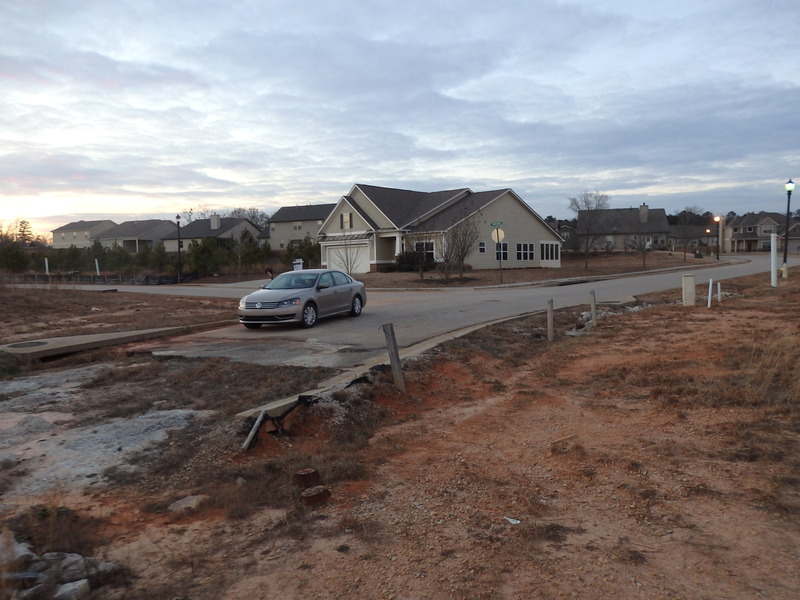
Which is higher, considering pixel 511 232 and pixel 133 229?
pixel 133 229

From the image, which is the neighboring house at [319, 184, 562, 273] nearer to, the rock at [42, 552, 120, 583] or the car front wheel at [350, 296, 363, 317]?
the car front wheel at [350, 296, 363, 317]

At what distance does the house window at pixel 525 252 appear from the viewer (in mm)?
47750

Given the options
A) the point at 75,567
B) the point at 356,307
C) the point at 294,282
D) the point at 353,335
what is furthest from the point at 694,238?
the point at 75,567

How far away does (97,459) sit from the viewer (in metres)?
5.76

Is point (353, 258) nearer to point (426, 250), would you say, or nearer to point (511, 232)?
point (426, 250)

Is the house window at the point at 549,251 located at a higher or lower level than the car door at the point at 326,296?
higher

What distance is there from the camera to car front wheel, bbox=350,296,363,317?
1727 centimetres

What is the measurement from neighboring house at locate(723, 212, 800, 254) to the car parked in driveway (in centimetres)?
10234

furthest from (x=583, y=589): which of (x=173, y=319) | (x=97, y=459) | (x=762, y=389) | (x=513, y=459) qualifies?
(x=173, y=319)

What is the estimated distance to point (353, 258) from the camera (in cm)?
4531

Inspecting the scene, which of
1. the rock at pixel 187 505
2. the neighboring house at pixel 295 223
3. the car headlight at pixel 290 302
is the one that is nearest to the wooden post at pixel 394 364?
the rock at pixel 187 505

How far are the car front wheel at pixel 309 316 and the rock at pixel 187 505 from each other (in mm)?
10086

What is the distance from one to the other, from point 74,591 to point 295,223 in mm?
77108

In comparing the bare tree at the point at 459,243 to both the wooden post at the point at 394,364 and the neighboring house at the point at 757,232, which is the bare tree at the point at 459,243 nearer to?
the wooden post at the point at 394,364
